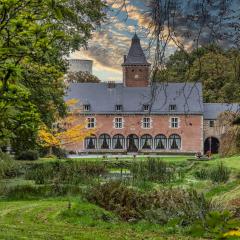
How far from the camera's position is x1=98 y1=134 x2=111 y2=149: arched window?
6322 cm

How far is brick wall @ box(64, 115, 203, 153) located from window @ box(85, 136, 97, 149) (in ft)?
1.87

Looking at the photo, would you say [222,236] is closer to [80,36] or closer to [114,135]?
[80,36]

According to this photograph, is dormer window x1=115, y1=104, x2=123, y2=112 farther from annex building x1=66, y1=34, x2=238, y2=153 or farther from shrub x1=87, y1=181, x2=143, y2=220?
shrub x1=87, y1=181, x2=143, y2=220

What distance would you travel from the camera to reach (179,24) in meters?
3.49

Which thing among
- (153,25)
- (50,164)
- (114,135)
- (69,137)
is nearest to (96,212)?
(153,25)

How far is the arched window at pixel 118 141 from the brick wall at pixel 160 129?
1.40 feet

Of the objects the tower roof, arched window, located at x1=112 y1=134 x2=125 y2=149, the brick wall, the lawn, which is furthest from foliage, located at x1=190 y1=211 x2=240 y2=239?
the tower roof

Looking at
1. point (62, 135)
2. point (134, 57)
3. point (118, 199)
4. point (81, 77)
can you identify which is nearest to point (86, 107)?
point (134, 57)

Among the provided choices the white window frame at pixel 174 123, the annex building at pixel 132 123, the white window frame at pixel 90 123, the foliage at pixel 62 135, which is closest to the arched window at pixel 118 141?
the annex building at pixel 132 123

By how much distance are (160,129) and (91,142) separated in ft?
26.8

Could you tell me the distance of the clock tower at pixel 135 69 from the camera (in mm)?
66938

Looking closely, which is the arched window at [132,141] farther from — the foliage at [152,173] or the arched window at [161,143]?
the foliage at [152,173]

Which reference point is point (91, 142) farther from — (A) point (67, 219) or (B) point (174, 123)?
(A) point (67, 219)

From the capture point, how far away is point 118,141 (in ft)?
209
